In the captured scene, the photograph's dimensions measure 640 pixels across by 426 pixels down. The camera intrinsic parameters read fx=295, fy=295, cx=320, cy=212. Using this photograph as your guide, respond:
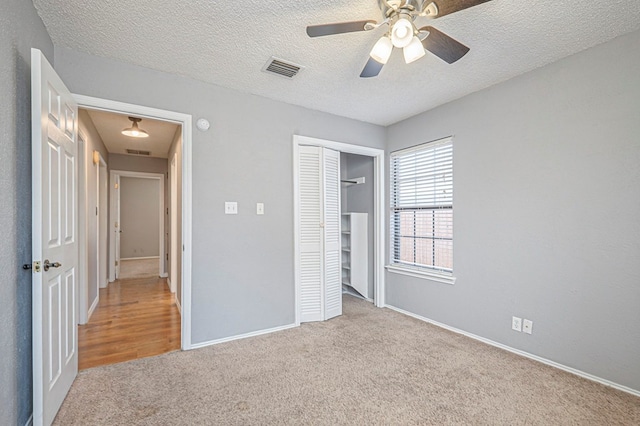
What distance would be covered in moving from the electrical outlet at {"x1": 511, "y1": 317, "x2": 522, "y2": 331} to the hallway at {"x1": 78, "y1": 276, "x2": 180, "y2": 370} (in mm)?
3080

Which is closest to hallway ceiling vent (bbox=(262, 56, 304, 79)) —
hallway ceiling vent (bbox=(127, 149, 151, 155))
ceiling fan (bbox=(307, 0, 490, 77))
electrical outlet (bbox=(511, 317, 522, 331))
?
ceiling fan (bbox=(307, 0, 490, 77))

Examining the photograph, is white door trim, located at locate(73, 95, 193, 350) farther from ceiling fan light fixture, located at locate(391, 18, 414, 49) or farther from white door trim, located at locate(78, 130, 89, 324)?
ceiling fan light fixture, located at locate(391, 18, 414, 49)

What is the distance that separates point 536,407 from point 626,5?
8.26ft

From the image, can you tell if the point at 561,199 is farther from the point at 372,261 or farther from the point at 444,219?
the point at 372,261

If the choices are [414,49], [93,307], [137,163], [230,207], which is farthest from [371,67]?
[137,163]

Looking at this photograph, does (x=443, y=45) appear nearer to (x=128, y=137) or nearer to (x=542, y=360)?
(x=542, y=360)

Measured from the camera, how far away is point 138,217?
8.42 m

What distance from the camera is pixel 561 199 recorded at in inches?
93.4

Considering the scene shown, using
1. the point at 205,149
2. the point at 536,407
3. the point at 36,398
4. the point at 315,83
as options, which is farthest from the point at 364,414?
the point at 315,83

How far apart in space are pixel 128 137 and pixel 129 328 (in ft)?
9.51

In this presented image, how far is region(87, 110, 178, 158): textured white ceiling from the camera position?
12.1 ft

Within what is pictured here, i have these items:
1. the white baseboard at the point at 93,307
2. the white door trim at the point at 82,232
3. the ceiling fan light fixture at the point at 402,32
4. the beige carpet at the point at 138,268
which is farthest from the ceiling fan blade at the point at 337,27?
the beige carpet at the point at 138,268

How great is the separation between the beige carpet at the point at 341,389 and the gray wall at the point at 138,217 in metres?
6.97

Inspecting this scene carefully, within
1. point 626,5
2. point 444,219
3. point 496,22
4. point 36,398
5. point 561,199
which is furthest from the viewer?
point 444,219
